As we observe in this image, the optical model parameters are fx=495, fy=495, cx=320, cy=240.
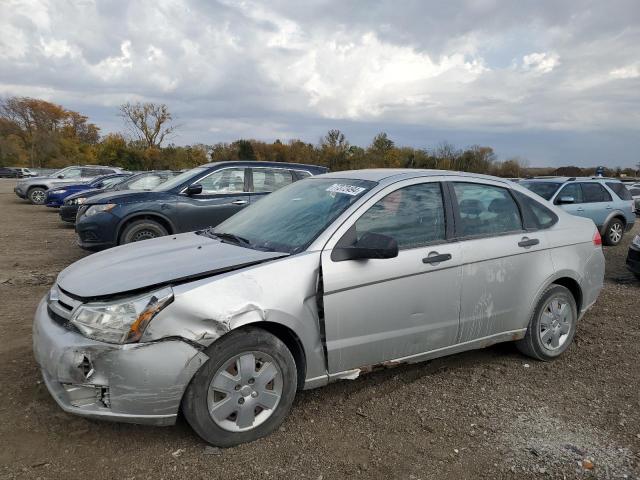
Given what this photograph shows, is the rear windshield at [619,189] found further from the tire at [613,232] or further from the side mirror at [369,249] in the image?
the side mirror at [369,249]

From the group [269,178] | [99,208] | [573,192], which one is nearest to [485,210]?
[269,178]

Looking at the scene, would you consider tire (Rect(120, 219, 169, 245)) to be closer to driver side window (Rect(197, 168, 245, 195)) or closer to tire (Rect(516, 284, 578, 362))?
driver side window (Rect(197, 168, 245, 195))

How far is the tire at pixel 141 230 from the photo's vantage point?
25.1 feet

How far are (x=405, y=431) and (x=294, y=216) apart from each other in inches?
65.3

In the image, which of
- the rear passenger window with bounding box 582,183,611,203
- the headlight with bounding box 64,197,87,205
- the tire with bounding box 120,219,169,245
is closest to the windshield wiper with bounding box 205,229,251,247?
the tire with bounding box 120,219,169,245

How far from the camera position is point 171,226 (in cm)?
782

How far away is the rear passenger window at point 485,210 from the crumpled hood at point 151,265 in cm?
160

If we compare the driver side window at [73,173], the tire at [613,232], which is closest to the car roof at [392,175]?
the tire at [613,232]

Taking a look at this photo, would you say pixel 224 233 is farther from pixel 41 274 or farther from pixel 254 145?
pixel 254 145

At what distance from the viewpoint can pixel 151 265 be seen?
3.13m

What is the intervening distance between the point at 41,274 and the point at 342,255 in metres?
5.89

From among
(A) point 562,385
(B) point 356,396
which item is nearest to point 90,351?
(B) point 356,396

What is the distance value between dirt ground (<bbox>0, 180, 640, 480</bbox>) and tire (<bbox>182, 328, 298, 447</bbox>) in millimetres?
113

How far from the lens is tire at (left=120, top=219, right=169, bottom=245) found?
765 cm
